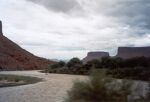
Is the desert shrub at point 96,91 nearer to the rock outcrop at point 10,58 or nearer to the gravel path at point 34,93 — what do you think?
the gravel path at point 34,93

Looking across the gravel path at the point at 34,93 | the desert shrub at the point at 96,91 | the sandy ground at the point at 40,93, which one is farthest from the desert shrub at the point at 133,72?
the desert shrub at the point at 96,91

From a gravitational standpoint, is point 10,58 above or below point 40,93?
above

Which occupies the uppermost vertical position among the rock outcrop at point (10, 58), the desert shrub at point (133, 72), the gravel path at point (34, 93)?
the rock outcrop at point (10, 58)

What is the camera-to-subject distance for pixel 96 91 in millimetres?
22859

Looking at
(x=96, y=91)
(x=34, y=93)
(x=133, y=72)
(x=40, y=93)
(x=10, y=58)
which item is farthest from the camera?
(x=10, y=58)

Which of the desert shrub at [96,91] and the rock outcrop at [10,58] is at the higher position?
the rock outcrop at [10,58]

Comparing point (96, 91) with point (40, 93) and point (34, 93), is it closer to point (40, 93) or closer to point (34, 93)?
point (40, 93)

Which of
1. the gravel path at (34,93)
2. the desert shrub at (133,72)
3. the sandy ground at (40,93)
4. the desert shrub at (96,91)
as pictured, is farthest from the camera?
the desert shrub at (133,72)

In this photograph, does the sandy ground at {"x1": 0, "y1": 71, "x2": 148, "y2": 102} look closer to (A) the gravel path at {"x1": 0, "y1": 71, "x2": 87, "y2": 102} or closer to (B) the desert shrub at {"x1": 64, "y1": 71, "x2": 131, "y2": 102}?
(A) the gravel path at {"x1": 0, "y1": 71, "x2": 87, "y2": 102}

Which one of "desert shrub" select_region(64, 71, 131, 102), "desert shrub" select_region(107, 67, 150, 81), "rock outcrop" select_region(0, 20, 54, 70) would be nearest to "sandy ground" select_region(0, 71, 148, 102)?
"desert shrub" select_region(64, 71, 131, 102)

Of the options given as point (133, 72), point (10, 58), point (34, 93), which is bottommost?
point (34, 93)

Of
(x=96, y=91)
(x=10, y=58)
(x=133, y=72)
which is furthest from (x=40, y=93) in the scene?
(x=10, y=58)

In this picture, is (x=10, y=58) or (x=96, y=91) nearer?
(x=96, y=91)

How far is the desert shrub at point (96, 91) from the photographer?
2280 cm
